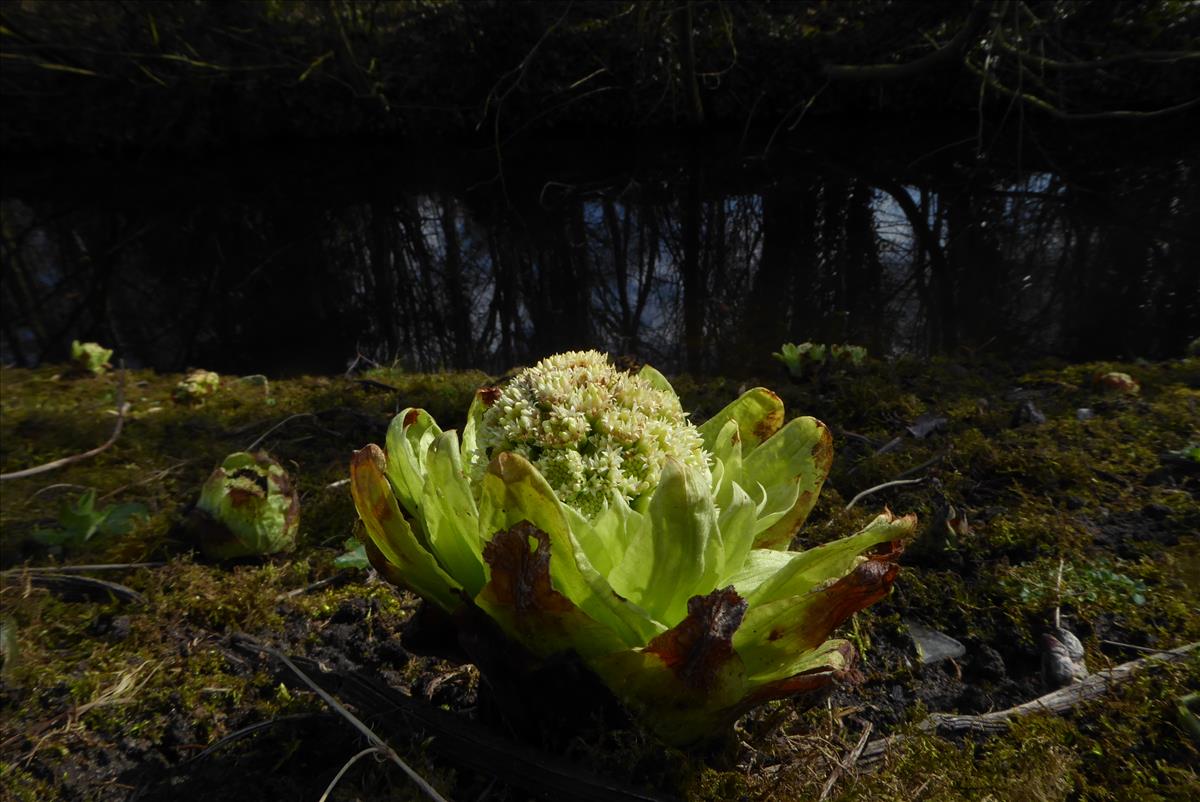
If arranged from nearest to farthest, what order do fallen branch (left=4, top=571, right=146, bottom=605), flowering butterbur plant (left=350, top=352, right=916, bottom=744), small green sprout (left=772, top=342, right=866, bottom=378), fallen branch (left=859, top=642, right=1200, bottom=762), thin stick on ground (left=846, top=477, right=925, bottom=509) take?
flowering butterbur plant (left=350, top=352, right=916, bottom=744)
fallen branch (left=859, top=642, right=1200, bottom=762)
fallen branch (left=4, top=571, right=146, bottom=605)
thin stick on ground (left=846, top=477, right=925, bottom=509)
small green sprout (left=772, top=342, right=866, bottom=378)

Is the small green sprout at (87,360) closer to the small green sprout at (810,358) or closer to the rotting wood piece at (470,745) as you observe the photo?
the rotting wood piece at (470,745)

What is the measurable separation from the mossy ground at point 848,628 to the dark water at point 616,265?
1.91 m

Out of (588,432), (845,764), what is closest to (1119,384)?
(845,764)

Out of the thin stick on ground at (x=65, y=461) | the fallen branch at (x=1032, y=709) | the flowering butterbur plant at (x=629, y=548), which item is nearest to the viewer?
the flowering butterbur plant at (x=629, y=548)

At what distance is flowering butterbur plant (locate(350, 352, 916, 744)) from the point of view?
1239 mm

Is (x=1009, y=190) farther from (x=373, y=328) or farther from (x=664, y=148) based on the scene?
(x=373, y=328)

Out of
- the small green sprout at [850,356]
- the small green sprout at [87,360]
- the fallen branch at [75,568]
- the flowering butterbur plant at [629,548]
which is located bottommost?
the fallen branch at [75,568]

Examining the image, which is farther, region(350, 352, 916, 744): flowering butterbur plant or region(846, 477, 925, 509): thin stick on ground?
region(846, 477, 925, 509): thin stick on ground

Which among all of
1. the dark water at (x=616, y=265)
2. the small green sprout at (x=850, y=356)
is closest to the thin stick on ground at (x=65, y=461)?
the dark water at (x=616, y=265)

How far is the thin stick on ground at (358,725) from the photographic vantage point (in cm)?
130

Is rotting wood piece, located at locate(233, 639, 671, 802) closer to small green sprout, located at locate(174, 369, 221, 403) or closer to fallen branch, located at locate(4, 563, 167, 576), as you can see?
fallen branch, located at locate(4, 563, 167, 576)

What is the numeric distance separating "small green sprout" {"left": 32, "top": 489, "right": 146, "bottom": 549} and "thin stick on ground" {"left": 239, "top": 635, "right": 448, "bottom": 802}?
880 mm

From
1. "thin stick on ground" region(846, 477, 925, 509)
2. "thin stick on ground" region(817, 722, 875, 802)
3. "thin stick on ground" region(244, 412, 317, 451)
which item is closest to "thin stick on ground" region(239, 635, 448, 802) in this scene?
"thin stick on ground" region(817, 722, 875, 802)

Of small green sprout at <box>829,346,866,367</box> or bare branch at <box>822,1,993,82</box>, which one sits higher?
bare branch at <box>822,1,993,82</box>
